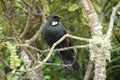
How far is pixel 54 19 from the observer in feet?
11.1

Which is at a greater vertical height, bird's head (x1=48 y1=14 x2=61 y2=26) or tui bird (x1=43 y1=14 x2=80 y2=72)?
bird's head (x1=48 y1=14 x2=61 y2=26)

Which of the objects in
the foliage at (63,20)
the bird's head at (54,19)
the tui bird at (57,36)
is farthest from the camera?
the tui bird at (57,36)

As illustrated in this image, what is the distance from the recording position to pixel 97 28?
2104mm

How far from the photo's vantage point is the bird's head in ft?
10.7

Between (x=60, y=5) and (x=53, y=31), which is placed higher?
(x=60, y=5)

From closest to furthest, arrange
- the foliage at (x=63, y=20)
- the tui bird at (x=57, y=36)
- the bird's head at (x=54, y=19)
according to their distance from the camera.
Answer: the foliage at (x=63, y=20) < the bird's head at (x=54, y=19) < the tui bird at (x=57, y=36)

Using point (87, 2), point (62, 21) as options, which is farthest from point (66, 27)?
point (87, 2)

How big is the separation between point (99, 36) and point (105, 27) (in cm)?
110

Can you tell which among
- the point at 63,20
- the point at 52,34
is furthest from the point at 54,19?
the point at 52,34

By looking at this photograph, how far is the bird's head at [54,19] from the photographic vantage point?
3273 millimetres

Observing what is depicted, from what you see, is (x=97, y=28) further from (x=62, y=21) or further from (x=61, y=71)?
(x=61, y=71)

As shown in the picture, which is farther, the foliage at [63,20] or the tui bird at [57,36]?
the tui bird at [57,36]

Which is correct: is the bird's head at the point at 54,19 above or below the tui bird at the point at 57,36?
above

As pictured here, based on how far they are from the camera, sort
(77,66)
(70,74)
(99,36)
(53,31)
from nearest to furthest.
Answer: (99,36)
(77,66)
(53,31)
(70,74)
